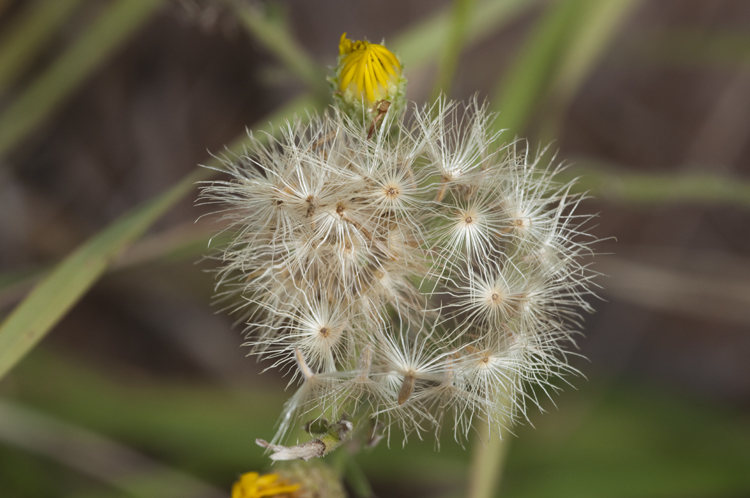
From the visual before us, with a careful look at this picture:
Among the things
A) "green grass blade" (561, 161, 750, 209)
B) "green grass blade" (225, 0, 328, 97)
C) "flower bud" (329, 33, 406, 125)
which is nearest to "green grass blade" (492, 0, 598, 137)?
"green grass blade" (561, 161, 750, 209)

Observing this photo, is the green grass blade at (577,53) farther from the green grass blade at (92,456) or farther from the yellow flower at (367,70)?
the green grass blade at (92,456)

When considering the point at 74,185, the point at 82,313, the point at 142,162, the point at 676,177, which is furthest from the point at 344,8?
the point at 82,313

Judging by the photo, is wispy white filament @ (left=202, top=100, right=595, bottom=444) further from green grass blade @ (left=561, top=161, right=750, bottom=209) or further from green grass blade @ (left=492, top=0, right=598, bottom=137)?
green grass blade @ (left=561, top=161, right=750, bottom=209)

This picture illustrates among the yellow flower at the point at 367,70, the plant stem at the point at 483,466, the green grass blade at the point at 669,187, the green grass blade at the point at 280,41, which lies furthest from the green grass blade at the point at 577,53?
the plant stem at the point at 483,466

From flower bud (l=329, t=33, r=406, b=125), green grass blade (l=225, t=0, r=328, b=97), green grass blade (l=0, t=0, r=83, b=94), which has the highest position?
green grass blade (l=0, t=0, r=83, b=94)

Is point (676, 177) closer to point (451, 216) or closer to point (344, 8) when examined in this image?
point (451, 216)

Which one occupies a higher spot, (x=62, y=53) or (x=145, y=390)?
(x=62, y=53)

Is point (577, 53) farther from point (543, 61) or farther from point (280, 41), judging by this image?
point (280, 41)
